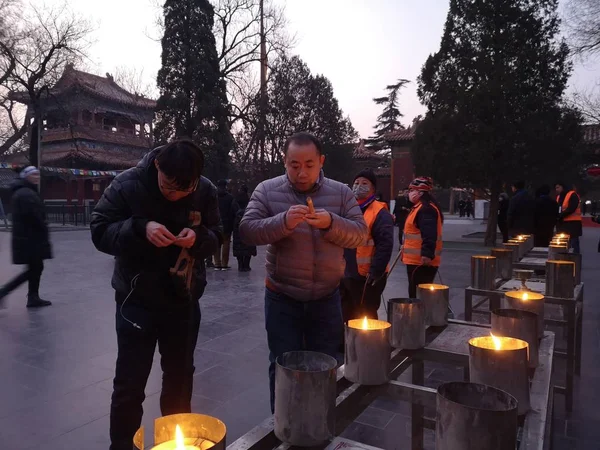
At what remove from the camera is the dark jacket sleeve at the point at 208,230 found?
1.80 m

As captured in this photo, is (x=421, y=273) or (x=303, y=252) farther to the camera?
(x=421, y=273)

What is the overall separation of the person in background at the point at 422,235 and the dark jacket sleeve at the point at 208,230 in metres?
2.56

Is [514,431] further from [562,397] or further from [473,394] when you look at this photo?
[562,397]

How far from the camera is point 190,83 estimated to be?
18.8 metres

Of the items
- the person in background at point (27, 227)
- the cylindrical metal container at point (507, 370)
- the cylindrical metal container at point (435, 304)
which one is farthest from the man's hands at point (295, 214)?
the person in background at point (27, 227)

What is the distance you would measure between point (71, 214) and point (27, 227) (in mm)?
18443

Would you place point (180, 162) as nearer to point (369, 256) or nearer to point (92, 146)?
point (369, 256)

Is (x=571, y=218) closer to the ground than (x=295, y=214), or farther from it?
closer to the ground

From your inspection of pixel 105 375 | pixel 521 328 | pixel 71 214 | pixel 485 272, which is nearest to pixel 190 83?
pixel 71 214

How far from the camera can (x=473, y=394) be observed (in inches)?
37.9

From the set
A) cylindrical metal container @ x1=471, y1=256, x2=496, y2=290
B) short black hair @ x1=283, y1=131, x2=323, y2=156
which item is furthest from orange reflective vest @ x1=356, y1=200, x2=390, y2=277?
short black hair @ x1=283, y1=131, x2=323, y2=156

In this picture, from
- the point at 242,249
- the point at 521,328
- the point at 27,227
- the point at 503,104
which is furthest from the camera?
the point at 503,104

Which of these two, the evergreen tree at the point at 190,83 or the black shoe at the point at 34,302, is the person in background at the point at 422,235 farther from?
the evergreen tree at the point at 190,83

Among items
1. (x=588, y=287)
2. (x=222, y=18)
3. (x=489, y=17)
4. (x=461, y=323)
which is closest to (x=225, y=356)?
(x=461, y=323)
